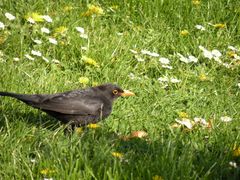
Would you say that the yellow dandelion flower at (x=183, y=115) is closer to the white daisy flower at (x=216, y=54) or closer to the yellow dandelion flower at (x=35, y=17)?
the white daisy flower at (x=216, y=54)

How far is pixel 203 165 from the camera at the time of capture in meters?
3.84

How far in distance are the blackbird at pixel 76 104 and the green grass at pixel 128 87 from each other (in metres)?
0.13

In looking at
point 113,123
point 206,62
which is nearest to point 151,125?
point 113,123

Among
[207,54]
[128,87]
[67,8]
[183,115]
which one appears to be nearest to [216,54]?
[207,54]

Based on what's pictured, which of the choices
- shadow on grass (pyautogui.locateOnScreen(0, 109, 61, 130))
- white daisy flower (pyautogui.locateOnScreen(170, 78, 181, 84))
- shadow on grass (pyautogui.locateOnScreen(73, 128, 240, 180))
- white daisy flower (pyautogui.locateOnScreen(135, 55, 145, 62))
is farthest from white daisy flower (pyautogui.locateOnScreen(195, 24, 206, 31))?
shadow on grass (pyautogui.locateOnScreen(73, 128, 240, 180))

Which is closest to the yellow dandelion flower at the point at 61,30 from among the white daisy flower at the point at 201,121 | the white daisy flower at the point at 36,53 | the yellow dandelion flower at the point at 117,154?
the white daisy flower at the point at 36,53

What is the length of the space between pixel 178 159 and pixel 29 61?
8.01 feet

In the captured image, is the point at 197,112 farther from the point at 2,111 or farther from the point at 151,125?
the point at 2,111

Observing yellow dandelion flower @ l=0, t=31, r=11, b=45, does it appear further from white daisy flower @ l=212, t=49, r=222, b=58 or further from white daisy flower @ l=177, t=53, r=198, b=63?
white daisy flower @ l=212, t=49, r=222, b=58

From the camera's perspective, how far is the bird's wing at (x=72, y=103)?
176 inches

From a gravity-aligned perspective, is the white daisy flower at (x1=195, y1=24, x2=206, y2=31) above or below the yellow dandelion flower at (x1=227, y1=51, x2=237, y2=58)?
above

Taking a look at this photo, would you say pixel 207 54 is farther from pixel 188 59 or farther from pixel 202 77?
pixel 202 77

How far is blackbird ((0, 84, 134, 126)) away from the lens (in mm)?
4461

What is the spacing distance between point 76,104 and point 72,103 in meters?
0.04
